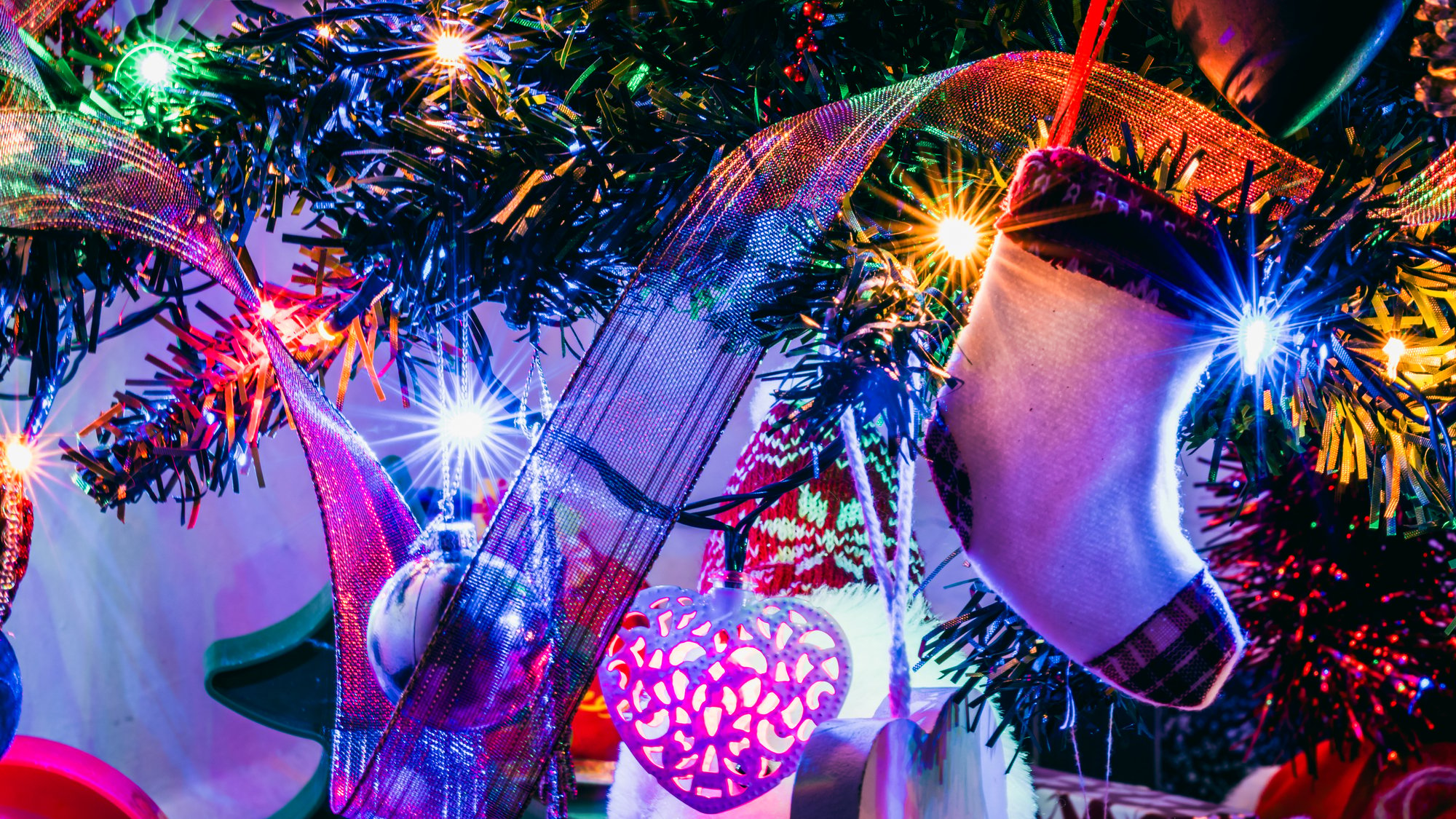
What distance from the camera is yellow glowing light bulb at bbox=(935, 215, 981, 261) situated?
1.60 ft

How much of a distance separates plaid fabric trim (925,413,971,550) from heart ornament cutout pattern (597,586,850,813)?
155 millimetres

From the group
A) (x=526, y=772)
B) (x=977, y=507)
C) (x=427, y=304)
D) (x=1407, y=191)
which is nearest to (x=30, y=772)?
(x=427, y=304)

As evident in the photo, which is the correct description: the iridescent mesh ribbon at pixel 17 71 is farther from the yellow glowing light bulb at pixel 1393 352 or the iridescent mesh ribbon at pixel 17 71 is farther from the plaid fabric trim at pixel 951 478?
the yellow glowing light bulb at pixel 1393 352

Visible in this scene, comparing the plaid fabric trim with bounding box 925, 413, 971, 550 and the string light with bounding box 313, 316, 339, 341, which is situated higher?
the string light with bounding box 313, 316, 339, 341

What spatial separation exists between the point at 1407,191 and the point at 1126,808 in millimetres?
772

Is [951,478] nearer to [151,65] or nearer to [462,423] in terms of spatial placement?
[462,423]

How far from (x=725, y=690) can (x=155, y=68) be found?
0.47m

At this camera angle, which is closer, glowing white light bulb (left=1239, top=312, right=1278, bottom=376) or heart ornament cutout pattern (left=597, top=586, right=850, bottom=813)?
glowing white light bulb (left=1239, top=312, right=1278, bottom=376)

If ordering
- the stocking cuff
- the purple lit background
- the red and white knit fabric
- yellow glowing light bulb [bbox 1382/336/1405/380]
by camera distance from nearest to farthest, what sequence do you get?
the stocking cuff
yellow glowing light bulb [bbox 1382/336/1405/380]
the red and white knit fabric
the purple lit background

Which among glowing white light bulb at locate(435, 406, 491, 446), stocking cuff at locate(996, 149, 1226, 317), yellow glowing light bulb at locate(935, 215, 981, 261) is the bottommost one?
stocking cuff at locate(996, 149, 1226, 317)

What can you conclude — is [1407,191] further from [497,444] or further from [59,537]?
[59,537]

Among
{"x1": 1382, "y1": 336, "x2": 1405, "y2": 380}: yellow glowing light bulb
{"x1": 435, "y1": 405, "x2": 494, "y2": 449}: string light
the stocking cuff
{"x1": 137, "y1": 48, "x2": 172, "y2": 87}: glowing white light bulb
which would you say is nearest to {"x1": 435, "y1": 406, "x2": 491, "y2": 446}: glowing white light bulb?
{"x1": 435, "y1": 405, "x2": 494, "y2": 449}: string light

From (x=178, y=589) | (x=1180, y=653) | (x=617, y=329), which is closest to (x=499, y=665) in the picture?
(x=617, y=329)

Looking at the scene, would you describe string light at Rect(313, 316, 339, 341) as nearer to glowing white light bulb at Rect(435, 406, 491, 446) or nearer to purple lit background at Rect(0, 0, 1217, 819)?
glowing white light bulb at Rect(435, 406, 491, 446)
